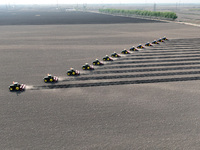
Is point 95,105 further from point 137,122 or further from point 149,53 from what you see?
point 149,53

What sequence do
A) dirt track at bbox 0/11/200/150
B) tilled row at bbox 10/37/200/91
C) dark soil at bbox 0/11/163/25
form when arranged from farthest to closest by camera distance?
dark soil at bbox 0/11/163/25 → tilled row at bbox 10/37/200/91 → dirt track at bbox 0/11/200/150

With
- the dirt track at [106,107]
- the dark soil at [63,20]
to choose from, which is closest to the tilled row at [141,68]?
the dirt track at [106,107]

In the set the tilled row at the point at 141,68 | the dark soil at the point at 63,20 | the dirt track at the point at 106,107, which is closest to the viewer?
the dirt track at the point at 106,107

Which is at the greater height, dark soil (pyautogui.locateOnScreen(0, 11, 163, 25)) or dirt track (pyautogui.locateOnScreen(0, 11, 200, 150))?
dark soil (pyautogui.locateOnScreen(0, 11, 163, 25))

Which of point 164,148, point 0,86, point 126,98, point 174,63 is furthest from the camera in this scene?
point 174,63

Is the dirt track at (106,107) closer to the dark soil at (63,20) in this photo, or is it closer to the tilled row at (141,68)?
the tilled row at (141,68)

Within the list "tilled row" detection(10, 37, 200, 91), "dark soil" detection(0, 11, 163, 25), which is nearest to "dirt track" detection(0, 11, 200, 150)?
"tilled row" detection(10, 37, 200, 91)

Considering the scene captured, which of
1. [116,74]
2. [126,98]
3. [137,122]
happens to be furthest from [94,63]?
[137,122]

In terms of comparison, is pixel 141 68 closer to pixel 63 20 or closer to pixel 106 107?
pixel 106 107

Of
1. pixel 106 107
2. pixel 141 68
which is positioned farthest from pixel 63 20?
pixel 106 107

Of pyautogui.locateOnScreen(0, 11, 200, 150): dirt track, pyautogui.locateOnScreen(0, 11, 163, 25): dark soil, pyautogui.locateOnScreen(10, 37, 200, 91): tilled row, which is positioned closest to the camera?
pyautogui.locateOnScreen(0, 11, 200, 150): dirt track

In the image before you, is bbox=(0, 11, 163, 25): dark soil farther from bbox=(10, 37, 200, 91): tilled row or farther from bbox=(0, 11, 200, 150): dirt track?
bbox=(0, 11, 200, 150): dirt track
